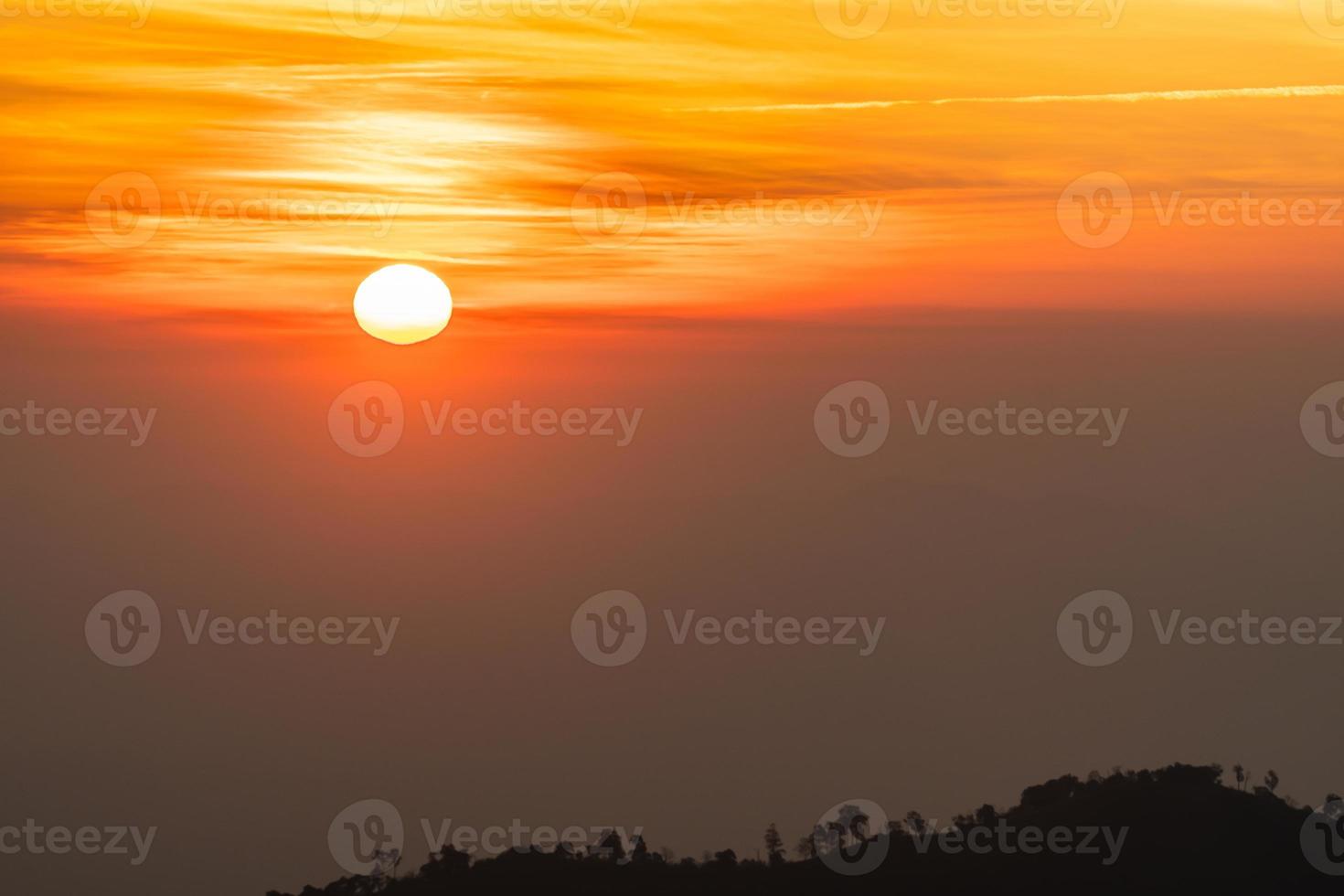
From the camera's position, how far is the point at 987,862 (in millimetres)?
26641

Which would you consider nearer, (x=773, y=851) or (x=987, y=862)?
(x=987, y=862)

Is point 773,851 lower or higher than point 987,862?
higher

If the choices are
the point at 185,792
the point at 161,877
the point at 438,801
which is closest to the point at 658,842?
the point at 438,801

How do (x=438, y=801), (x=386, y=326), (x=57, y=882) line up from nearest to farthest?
(x=386, y=326) < (x=57, y=882) < (x=438, y=801)

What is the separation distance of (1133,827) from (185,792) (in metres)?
191

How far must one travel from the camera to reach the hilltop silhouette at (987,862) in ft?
84.2

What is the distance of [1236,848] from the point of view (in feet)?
87.7

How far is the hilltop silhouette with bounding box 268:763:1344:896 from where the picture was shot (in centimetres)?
2566

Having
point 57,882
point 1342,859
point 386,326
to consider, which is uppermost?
point 386,326

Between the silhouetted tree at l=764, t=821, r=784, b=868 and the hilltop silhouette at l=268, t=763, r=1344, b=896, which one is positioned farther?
the silhouetted tree at l=764, t=821, r=784, b=868

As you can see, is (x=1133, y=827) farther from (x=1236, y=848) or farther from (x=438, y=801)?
(x=438, y=801)

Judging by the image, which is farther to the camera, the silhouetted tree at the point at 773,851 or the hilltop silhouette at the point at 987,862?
the silhouetted tree at the point at 773,851

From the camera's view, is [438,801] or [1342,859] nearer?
[1342,859]

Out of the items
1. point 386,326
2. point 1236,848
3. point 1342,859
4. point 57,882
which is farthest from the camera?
point 57,882
